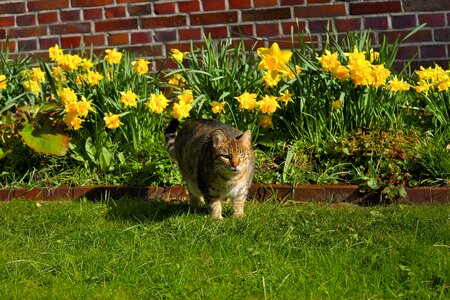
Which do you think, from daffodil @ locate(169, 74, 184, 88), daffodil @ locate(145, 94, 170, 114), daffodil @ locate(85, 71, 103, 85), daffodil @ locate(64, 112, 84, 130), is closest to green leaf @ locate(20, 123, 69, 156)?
daffodil @ locate(64, 112, 84, 130)

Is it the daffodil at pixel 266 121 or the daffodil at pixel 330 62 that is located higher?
the daffodil at pixel 330 62

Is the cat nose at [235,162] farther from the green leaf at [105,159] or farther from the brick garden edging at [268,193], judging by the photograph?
the green leaf at [105,159]

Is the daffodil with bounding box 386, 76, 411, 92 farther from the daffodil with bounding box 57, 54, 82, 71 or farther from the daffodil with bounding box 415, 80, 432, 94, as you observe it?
the daffodil with bounding box 57, 54, 82, 71

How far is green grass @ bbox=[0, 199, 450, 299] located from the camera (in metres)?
3.72

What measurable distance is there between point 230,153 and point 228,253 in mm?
960

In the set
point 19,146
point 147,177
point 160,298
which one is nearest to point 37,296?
point 160,298

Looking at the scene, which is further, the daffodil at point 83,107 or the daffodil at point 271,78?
the daffodil at point 271,78

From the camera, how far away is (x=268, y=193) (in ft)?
19.1

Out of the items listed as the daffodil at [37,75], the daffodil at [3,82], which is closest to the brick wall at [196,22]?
the daffodil at [37,75]

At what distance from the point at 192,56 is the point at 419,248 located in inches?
126

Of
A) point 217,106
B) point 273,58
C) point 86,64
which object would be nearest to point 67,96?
point 86,64

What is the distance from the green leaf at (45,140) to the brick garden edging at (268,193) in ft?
1.05

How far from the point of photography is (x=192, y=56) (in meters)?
6.69

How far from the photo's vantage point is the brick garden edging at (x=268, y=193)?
553 centimetres
